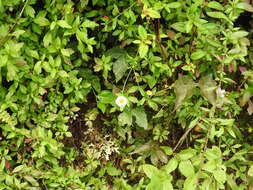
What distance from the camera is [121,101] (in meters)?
2.18

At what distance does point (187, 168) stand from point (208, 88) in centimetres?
46

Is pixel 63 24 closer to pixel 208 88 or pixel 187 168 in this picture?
pixel 208 88

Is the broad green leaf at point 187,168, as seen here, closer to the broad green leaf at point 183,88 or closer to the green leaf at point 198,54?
the broad green leaf at point 183,88

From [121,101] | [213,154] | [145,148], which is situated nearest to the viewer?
[213,154]

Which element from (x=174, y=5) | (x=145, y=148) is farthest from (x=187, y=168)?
(x=174, y=5)

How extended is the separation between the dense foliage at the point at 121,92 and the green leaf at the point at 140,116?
1 centimetres

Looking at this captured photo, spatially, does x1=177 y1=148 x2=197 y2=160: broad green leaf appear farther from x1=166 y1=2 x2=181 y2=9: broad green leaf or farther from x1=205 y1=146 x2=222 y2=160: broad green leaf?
x1=166 y1=2 x2=181 y2=9: broad green leaf

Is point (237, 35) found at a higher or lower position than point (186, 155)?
higher

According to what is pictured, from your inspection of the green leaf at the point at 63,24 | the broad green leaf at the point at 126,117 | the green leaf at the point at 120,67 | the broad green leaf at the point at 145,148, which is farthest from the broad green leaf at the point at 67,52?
the broad green leaf at the point at 145,148

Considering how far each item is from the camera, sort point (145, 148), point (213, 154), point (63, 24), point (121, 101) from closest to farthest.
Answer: point (63, 24), point (213, 154), point (121, 101), point (145, 148)

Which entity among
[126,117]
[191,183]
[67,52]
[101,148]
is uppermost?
[67,52]

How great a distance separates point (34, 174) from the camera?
2.22m

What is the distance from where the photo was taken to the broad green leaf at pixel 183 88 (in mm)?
2126

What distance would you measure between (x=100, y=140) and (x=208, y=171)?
75 centimetres
